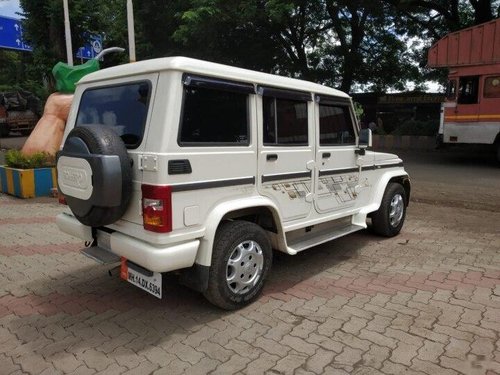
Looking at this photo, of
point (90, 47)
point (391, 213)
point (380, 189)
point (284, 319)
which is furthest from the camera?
point (90, 47)

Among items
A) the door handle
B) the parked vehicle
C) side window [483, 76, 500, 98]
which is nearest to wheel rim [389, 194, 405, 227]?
the door handle

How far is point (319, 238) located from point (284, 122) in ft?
4.28

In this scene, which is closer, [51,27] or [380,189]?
[380,189]

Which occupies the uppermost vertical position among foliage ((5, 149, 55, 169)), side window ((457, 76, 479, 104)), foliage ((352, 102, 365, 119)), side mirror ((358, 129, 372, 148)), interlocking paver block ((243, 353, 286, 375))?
side window ((457, 76, 479, 104))

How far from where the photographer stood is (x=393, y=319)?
3.55 meters

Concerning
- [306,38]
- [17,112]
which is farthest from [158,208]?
[17,112]

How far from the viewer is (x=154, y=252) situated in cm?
315

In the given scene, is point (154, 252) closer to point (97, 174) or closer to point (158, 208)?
point (158, 208)

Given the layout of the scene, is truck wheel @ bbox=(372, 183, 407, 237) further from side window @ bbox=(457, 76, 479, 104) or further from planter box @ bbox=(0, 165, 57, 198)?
side window @ bbox=(457, 76, 479, 104)

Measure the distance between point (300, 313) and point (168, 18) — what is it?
16793mm

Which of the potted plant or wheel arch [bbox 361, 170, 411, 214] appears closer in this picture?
wheel arch [bbox 361, 170, 411, 214]

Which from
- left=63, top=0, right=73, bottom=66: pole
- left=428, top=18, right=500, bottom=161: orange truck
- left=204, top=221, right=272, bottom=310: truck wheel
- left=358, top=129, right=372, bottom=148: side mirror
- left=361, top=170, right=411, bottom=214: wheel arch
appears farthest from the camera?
left=63, top=0, right=73, bottom=66: pole

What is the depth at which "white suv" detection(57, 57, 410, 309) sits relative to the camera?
3197mm

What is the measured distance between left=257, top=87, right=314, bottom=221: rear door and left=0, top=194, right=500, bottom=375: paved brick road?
0.85m
